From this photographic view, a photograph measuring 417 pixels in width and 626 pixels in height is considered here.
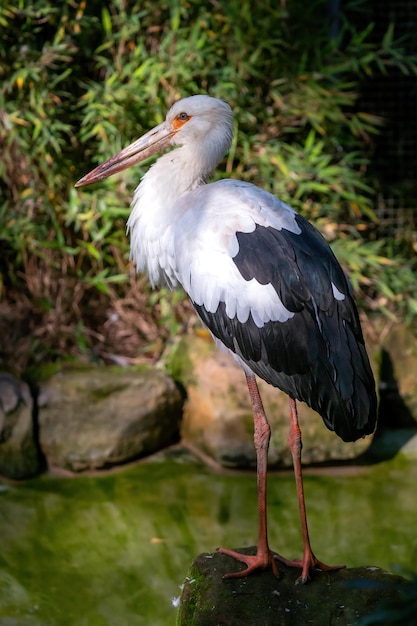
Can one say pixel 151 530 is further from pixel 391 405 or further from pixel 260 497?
pixel 391 405

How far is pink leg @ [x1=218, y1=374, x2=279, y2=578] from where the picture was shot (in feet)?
9.12

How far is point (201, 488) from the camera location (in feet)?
14.1

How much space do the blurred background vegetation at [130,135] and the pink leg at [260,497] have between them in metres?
1.98

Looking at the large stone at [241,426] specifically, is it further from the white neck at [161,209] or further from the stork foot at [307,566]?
the stork foot at [307,566]

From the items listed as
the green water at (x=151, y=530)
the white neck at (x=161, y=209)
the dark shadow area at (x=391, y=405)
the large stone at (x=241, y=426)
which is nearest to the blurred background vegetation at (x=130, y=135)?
the dark shadow area at (x=391, y=405)

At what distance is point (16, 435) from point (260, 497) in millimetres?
1771

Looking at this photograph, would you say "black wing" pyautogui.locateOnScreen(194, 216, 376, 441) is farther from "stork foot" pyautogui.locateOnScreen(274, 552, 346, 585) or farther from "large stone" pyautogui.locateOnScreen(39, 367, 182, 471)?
"large stone" pyautogui.locateOnScreen(39, 367, 182, 471)

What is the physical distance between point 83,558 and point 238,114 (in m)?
2.44

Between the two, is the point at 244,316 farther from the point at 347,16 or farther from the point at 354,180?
the point at 347,16

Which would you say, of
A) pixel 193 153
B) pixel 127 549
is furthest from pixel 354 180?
pixel 127 549

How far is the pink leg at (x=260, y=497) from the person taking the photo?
2.78 m

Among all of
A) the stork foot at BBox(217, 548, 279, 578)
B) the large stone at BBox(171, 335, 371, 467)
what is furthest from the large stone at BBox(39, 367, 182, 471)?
the stork foot at BBox(217, 548, 279, 578)

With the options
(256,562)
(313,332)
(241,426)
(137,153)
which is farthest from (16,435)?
(313,332)

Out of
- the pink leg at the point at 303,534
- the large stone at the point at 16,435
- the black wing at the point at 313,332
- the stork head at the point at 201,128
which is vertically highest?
the stork head at the point at 201,128
